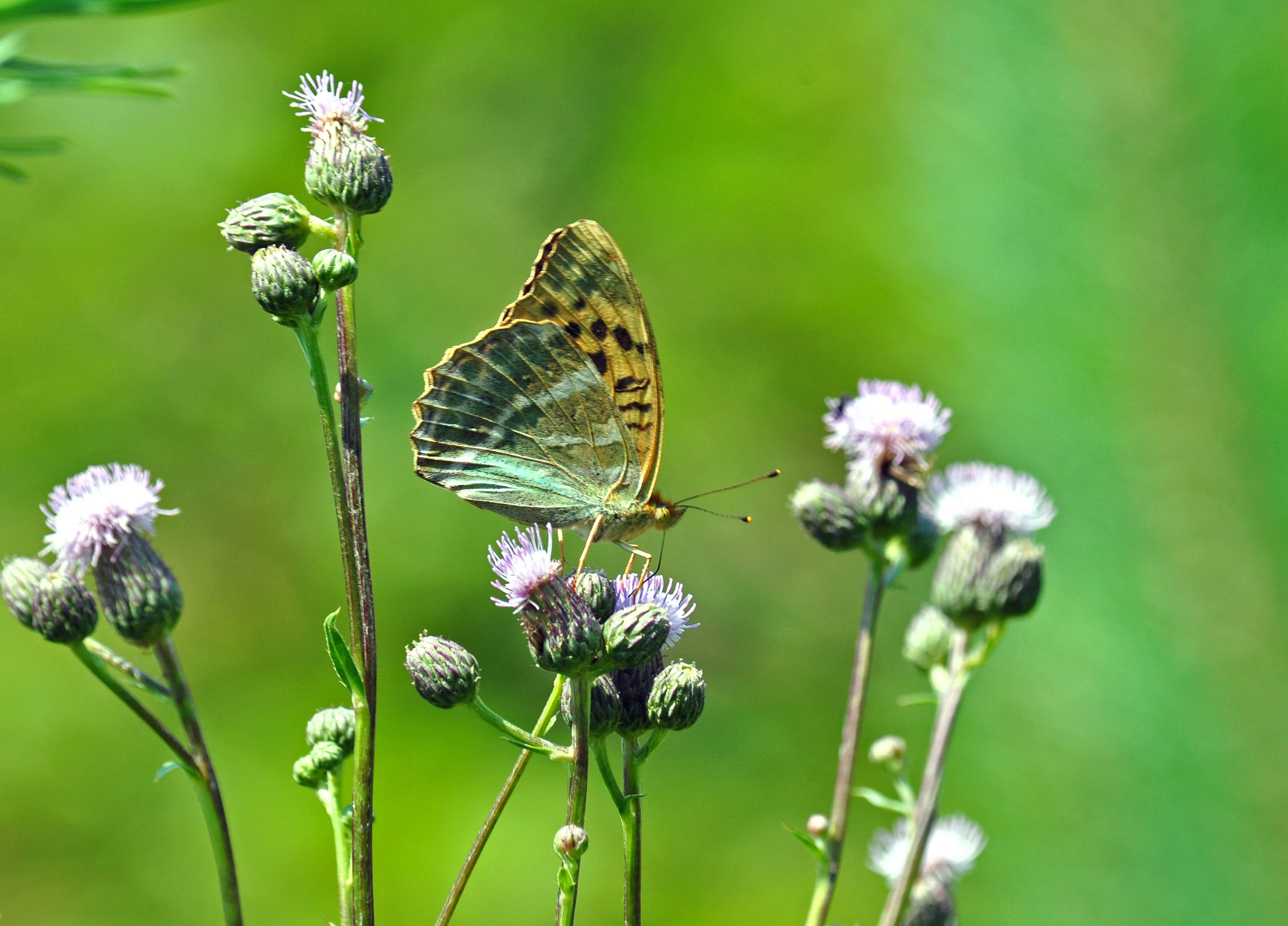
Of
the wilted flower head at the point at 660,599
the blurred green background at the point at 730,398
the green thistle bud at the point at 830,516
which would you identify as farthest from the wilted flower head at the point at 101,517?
the blurred green background at the point at 730,398

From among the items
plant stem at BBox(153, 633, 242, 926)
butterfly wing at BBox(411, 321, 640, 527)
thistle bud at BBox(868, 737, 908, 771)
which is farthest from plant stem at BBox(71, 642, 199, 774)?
thistle bud at BBox(868, 737, 908, 771)

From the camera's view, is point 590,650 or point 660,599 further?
point 660,599

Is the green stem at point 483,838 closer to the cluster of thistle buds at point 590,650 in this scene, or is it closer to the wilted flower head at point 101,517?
the cluster of thistle buds at point 590,650

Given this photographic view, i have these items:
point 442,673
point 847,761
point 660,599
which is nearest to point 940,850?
point 847,761

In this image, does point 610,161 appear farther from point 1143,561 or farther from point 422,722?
point 1143,561

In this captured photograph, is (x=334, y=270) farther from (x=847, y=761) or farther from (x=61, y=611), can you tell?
(x=847, y=761)

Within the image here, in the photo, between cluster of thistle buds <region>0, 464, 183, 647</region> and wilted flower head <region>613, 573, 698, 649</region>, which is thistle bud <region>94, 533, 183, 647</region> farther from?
wilted flower head <region>613, 573, 698, 649</region>
